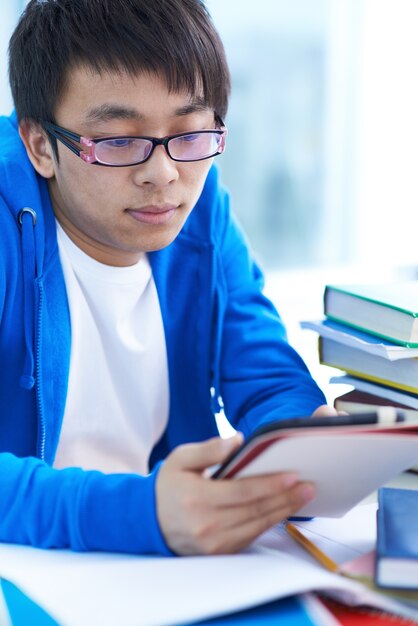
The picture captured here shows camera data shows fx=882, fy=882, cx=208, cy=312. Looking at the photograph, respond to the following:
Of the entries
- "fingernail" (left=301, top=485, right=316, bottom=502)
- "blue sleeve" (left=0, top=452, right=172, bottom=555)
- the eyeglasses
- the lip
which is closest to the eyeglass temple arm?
the eyeglasses

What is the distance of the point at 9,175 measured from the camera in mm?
1155

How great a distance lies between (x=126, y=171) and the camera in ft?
3.56

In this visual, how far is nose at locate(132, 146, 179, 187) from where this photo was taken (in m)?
1.07

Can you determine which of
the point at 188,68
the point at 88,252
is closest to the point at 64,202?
the point at 88,252

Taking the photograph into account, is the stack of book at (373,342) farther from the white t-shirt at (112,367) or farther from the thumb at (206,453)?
the thumb at (206,453)

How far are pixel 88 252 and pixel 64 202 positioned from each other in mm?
83

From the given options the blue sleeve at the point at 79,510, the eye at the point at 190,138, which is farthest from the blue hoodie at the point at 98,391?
the eye at the point at 190,138

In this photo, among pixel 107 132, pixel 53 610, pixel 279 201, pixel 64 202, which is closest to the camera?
pixel 53 610

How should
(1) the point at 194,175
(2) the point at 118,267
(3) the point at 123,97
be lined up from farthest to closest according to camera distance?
(2) the point at 118,267 → (1) the point at 194,175 → (3) the point at 123,97

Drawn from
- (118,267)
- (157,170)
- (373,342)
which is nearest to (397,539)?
(373,342)

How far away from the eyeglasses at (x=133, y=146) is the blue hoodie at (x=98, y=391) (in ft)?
0.31

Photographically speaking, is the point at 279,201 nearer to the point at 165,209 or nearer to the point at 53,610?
the point at 165,209

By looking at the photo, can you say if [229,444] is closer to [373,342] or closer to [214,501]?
[214,501]

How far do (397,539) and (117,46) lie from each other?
2.18ft
